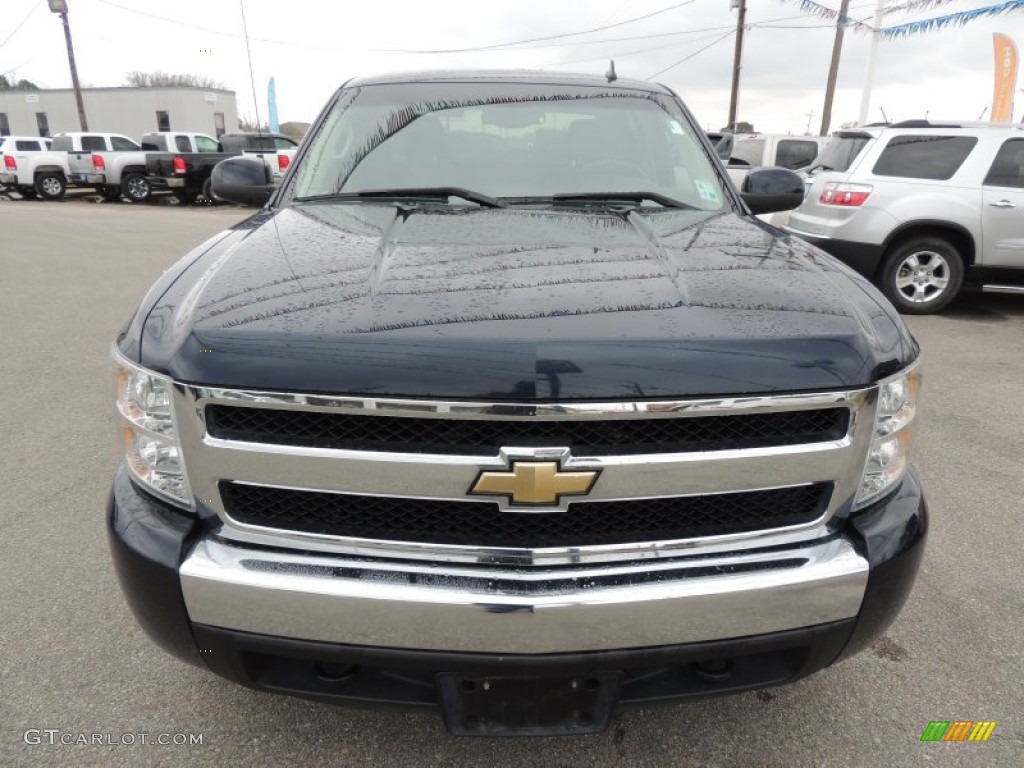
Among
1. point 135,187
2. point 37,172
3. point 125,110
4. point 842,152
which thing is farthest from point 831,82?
point 125,110

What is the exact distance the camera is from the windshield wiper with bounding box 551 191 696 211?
8.51 ft

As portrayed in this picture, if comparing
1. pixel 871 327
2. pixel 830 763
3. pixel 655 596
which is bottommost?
pixel 830 763

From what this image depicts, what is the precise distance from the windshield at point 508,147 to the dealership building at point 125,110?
52.2 m

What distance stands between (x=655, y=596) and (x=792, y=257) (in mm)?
1070

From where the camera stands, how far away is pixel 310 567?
1546 millimetres

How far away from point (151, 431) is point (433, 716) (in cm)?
110

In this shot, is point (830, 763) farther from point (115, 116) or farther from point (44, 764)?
point (115, 116)

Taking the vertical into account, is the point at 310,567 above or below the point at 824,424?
below

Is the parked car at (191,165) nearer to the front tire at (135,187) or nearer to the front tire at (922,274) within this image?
the front tire at (135,187)

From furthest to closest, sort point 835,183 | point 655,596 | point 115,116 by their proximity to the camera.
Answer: point 115,116 → point 835,183 → point 655,596

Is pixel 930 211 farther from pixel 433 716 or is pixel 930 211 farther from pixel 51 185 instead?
pixel 51 185

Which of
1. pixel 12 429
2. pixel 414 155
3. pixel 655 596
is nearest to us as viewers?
pixel 655 596

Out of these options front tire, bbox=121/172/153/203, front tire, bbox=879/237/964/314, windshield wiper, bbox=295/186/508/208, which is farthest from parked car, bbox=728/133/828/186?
front tire, bbox=121/172/153/203

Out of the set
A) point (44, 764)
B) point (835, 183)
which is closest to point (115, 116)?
point (835, 183)
